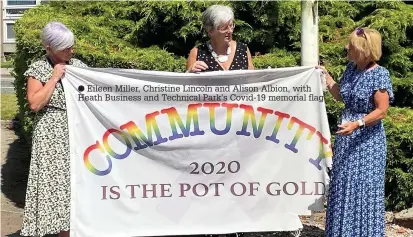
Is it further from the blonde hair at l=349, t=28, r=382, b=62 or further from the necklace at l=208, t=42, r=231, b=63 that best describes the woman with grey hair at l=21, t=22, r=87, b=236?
the blonde hair at l=349, t=28, r=382, b=62

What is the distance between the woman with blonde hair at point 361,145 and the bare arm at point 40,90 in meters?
1.87

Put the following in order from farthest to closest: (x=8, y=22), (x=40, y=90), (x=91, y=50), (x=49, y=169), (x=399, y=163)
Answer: (x=8, y=22)
(x=91, y=50)
(x=399, y=163)
(x=49, y=169)
(x=40, y=90)

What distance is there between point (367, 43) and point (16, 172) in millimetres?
5193

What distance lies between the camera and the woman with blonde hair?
4.27 m

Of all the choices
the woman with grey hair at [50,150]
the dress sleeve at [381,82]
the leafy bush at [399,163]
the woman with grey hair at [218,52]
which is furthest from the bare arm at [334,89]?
the woman with grey hair at [50,150]

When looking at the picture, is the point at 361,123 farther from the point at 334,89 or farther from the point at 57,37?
the point at 57,37

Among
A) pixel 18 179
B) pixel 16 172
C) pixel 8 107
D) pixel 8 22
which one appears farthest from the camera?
pixel 8 22

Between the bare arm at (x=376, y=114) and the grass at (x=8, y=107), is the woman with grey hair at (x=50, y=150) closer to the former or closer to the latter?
the bare arm at (x=376, y=114)

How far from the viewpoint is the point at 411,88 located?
257 inches

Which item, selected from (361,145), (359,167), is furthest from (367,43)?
(359,167)

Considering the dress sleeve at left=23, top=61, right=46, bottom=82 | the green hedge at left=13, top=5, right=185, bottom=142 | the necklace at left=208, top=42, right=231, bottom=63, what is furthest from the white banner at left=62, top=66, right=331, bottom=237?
the green hedge at left=13, top=5, right=185, bottom=142

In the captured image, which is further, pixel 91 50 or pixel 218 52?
pixel 91 50

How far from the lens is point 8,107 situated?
41.7 feet

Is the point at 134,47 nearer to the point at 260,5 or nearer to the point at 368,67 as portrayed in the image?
the point at 260,5
